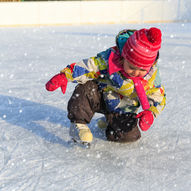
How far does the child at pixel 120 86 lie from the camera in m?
1.59

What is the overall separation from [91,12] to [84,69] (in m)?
13.4

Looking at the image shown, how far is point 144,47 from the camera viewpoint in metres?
1.55

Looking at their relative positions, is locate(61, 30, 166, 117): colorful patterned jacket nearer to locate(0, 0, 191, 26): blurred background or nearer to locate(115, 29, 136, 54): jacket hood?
locate(115, 29, 136, 54): jacket hood

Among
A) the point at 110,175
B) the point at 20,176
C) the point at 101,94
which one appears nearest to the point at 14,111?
the point at 101,94

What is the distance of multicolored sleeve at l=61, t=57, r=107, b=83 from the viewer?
173 cm

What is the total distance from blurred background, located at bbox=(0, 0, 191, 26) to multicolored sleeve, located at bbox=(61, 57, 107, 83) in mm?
11958

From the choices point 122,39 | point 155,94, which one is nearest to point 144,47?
point 122,39

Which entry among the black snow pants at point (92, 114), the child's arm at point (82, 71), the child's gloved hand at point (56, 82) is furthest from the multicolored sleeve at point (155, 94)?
the child's gloved hand at point (56, 82)

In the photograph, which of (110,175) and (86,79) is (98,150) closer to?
(110,175)

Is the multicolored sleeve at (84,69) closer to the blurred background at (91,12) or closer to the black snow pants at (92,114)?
the black snow pants at (92,114)

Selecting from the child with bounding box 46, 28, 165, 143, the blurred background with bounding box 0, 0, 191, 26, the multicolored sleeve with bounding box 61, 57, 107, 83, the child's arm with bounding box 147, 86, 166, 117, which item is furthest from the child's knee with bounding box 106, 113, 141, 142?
the blurred background with bounding box 0, 0, 191, 26

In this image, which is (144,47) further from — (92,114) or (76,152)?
(76,152)

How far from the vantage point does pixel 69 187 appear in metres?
1.39

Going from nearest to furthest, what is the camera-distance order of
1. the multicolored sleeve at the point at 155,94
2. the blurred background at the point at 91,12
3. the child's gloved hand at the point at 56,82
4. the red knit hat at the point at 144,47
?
the red knit hat at the point at 144,47, the child's gloved hand at the point at 56,82, the multicolored sleeve at the point at 155,94, the blurred background at the point at 91,12
